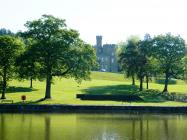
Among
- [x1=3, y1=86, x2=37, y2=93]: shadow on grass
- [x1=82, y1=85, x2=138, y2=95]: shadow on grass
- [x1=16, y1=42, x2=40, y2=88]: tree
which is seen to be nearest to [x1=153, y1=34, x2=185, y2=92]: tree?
[x1=82, y1=85, x2=138, y2=95]: shadow on grass

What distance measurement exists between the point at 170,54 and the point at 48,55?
105 ft

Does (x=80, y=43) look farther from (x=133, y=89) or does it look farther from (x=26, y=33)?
(x=133, y=89)

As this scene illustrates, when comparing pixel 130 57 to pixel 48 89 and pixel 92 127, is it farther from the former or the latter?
pixel 92 127

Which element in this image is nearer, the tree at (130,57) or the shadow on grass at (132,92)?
the shadow on grass at (132,92)

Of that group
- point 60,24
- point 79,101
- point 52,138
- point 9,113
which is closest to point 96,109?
point 79,101

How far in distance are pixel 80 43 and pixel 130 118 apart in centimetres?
2258

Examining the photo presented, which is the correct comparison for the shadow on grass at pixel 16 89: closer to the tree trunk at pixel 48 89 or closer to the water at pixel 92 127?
the tree trunk at pixel 48 89

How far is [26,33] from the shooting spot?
79812 millimetres

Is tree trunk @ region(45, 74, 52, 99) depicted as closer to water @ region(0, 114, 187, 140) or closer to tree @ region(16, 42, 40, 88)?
tree @ region(16, 42, 40, 88)

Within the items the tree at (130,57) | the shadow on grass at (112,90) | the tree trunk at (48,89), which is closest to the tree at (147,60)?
the tree at (130,57)

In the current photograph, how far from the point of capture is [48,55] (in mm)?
78875

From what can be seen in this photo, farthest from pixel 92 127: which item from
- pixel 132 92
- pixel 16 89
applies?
pixel 132 92

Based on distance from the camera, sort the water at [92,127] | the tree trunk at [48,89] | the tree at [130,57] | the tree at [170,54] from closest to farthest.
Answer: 1. the water at [92,127]
2. the tree trunk at [48,89]
3. the tree at [170,54]
4. the tree at [130,57]

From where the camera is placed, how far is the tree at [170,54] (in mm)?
99812
